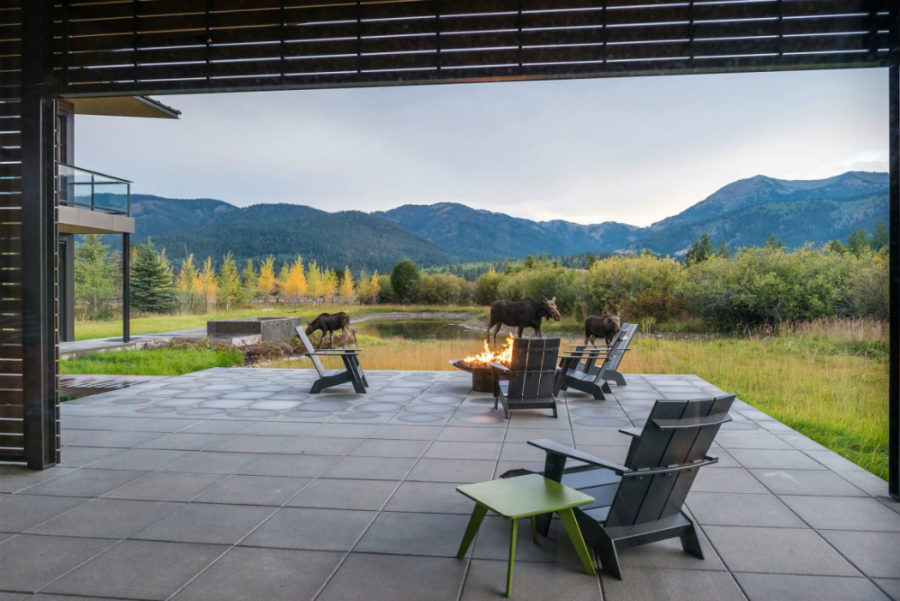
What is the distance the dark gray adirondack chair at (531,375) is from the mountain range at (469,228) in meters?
46.8

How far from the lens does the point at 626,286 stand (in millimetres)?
22375

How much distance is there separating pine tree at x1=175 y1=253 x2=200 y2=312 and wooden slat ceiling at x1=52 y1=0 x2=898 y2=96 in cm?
2897

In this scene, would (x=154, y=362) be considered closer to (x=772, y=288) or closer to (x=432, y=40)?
(x=432, y=40)

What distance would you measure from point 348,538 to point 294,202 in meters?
71.4

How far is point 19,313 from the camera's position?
175 inches

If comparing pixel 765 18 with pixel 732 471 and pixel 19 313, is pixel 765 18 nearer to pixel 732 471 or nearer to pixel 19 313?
pixel 732 471

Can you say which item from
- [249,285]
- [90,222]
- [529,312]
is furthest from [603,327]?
[249,285]

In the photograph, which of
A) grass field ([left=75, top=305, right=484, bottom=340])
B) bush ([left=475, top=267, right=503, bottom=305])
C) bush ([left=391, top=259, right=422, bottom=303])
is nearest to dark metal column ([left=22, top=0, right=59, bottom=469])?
grass field ([left=75, top=305, right=484, bottom=340])

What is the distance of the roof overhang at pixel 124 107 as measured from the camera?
47.2ft

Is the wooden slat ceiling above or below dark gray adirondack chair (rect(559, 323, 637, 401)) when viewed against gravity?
above

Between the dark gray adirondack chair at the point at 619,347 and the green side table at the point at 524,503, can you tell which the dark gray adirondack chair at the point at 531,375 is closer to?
the dark gray adirondack chair at the point at 619,347

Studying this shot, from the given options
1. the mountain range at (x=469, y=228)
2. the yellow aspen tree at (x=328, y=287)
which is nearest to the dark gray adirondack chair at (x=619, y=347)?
the yellow aspen tree at (x=328, y=287)

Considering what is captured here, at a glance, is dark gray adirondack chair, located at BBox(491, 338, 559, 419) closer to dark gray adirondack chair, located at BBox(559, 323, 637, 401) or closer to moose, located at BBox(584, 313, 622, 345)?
dark gray adirondack chair, located at BBox(559, 323, 637, 401)

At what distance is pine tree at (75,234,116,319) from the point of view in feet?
85.8
